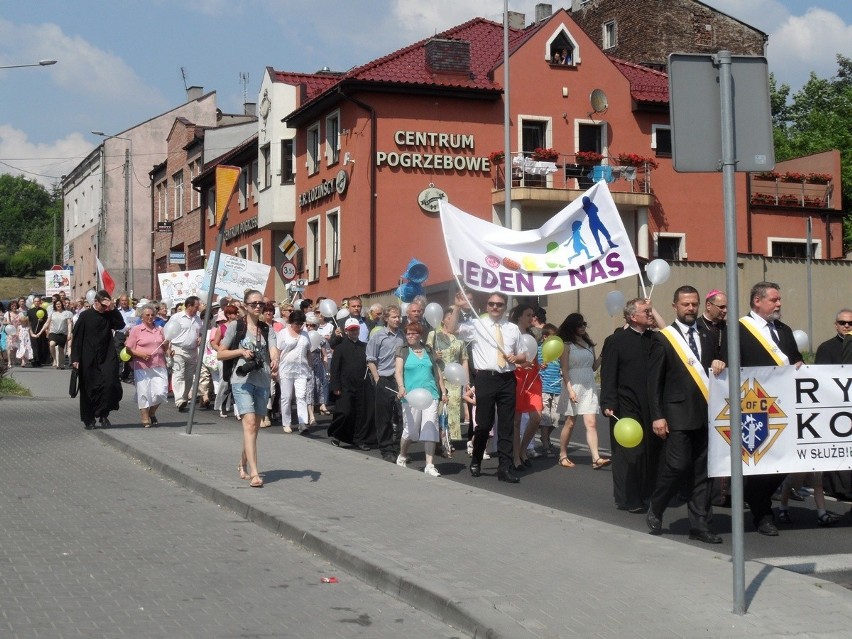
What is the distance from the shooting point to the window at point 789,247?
4051 cm

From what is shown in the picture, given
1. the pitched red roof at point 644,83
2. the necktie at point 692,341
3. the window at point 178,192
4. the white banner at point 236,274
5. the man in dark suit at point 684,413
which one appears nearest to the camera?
the man in dark suit at point 684,413

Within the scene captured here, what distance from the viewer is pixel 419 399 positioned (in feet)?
43.7

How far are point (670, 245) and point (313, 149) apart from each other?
11689 millimetres

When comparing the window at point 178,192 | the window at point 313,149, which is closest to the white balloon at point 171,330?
the window at point 313,149

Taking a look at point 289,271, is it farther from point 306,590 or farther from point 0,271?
point 0,271

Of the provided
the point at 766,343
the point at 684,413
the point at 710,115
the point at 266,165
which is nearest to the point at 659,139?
the point at 266,165

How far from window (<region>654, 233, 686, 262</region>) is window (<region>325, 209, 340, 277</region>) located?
977 centimetres

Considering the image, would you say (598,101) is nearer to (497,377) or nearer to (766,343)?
(497,377)

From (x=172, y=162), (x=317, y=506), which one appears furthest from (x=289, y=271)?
(x=172, y=162)

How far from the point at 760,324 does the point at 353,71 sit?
28231 mm

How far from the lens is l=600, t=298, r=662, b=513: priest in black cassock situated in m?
11.1

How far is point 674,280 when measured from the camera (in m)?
33.2

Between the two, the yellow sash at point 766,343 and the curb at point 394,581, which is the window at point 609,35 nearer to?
the curb at point 394,581

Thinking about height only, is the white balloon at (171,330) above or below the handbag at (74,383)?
→ above
